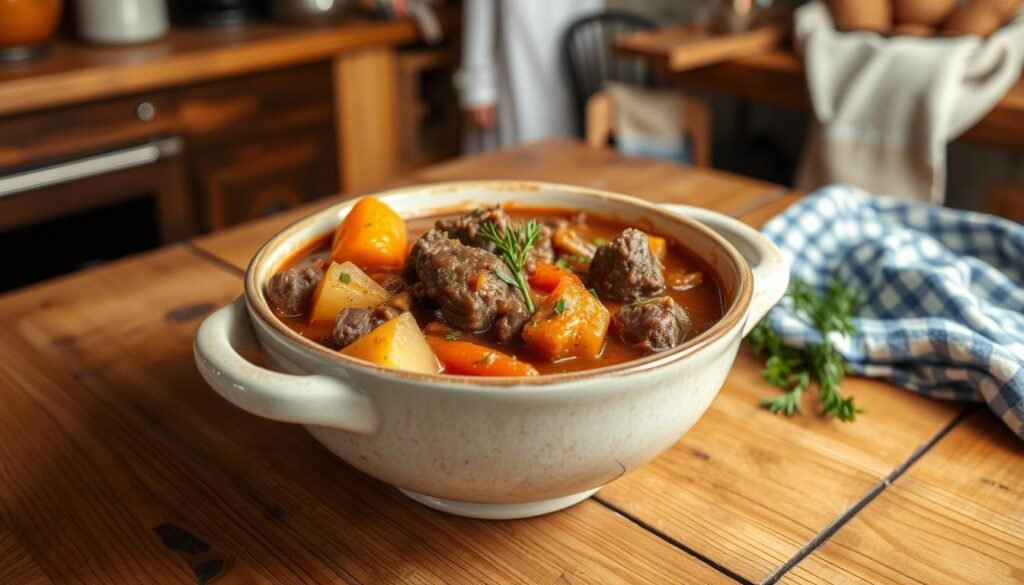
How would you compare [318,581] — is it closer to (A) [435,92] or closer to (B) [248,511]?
(B) [248,511]

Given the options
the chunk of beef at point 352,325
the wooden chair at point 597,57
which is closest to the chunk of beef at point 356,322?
the chunk of beef at point 352,325

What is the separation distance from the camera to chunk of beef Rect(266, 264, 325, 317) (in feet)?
3.19

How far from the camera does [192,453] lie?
1.03 m

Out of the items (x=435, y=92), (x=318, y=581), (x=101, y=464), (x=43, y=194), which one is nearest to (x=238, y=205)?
(x=43, y=194)

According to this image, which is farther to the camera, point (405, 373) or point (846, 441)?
point (846, 441)

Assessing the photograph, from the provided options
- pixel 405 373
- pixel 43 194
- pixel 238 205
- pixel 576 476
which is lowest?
pixel 238 205

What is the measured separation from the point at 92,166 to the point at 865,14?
2420 millimetres

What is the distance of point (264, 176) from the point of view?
3416 mm

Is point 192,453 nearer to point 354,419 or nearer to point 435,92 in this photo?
point 354,419

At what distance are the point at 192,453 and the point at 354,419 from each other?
33cm

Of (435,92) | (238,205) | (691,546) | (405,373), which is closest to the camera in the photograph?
(405,373)

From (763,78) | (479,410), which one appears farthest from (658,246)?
(763,78)

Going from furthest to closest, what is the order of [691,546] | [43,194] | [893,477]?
[43,194]
[893,477]
[691,546]

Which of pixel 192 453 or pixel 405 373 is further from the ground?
pixel 405 373
